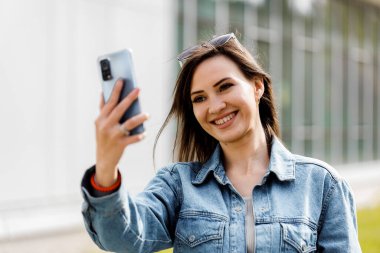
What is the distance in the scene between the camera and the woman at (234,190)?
239 centimetres

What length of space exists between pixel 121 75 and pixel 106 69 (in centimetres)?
5

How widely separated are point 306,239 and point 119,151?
79cm

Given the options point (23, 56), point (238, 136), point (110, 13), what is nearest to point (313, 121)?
point (110, 13)

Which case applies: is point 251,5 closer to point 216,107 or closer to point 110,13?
point 110,13

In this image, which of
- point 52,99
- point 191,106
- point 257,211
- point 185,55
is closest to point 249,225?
point 257,211

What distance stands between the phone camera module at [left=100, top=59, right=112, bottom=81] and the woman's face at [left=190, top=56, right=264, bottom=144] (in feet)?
1.91

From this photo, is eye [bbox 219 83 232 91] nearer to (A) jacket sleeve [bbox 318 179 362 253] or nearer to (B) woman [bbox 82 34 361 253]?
(B) woman [bbox 82 34 361 253]

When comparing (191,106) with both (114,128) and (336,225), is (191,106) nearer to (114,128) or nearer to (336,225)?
(336,225)

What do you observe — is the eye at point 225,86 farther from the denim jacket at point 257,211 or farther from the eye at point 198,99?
the denim jacket at point 257,211

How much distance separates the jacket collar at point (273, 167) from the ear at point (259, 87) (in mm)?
198

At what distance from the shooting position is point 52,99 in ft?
27.7

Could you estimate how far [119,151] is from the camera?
1.94 meters

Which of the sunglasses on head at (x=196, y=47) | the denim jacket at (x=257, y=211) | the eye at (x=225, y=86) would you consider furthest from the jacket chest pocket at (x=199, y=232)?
the sunglasses on head at (x=196, y=47)

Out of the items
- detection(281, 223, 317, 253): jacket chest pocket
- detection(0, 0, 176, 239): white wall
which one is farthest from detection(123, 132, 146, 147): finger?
detection(0, 0, 176, 239): white wall
